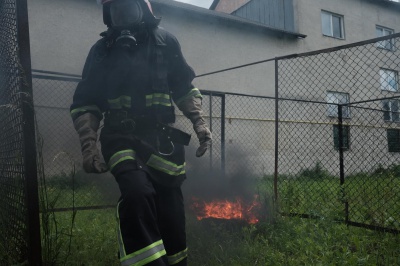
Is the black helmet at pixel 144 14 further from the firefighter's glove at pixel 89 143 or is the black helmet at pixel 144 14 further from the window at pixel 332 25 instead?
the window at pixel 332 25

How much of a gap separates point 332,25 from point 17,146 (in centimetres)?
1636

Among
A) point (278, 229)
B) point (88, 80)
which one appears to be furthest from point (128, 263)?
point (278, 229)

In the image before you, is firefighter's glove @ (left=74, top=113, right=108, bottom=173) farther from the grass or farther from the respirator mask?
the grass

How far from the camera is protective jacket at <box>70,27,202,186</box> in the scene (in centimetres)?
236

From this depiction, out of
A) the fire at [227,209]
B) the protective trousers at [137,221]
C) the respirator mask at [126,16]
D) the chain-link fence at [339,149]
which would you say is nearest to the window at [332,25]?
the chain-link fence at [339,149]

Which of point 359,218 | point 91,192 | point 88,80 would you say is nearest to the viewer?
point 88,80

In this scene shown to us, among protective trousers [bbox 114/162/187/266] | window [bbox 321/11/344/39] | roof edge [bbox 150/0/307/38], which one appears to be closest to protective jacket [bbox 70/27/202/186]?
protective trousers [bbox 114/162/187/266]

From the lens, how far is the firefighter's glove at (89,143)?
2334 millimetres

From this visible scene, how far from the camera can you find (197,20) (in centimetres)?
1219

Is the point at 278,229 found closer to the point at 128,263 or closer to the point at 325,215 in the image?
the point at 325,215

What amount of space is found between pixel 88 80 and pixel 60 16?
324 inches

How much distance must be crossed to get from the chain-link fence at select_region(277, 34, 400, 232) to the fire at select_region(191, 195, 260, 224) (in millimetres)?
848

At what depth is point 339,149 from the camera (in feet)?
17.0

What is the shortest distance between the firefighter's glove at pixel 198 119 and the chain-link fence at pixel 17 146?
→ 3.78 ft
